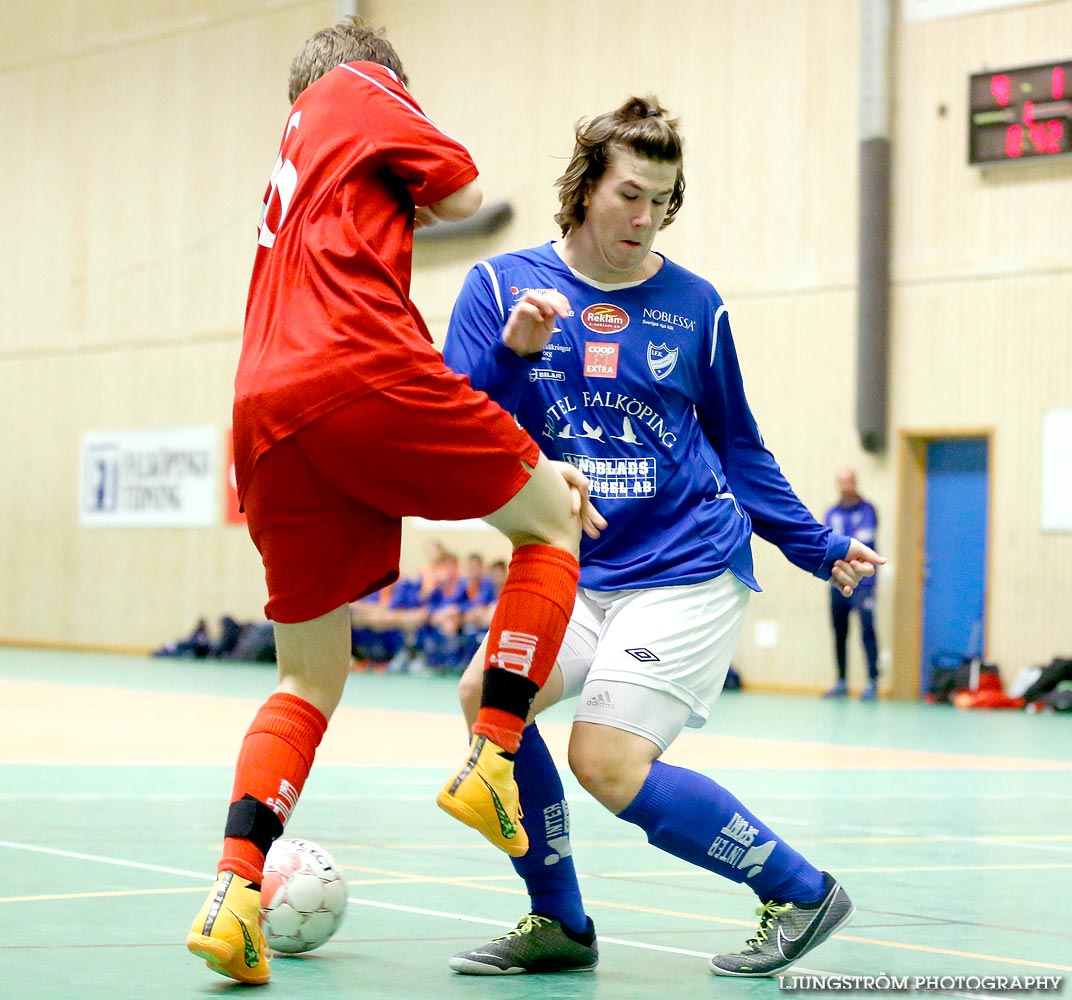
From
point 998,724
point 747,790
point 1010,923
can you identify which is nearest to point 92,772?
point 747,790

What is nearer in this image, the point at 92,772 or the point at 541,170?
the point at 92,772

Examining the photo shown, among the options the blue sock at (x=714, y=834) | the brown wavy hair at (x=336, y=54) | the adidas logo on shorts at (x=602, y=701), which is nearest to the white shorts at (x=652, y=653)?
the adidas logo on shorts at (x=602, y=701)

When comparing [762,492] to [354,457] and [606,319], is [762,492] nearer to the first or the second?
→ [606,319]

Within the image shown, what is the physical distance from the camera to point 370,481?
3379mm

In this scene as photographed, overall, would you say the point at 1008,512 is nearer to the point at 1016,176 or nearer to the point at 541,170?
the point at 1016,176

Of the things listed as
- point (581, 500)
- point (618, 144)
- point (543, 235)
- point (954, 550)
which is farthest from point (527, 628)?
point (543, 235)

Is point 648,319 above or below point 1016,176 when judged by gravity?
below

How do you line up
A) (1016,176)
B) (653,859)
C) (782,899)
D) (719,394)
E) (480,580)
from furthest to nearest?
1. (480,580)
2. (1016,176)
3. (653,859)
4. (719,394)
5. (782,899)

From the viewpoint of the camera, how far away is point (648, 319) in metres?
4.02

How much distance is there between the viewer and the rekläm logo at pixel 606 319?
4.01 metres

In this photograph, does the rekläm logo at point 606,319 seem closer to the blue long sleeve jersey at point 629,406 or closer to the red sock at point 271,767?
the blue long sleeve jersey at point 629,406

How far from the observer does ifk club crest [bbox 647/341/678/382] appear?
3996 mm

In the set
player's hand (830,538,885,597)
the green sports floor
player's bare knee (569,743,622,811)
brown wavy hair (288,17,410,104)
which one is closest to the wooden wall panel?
the green sports floor

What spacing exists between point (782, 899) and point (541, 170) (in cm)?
1642
